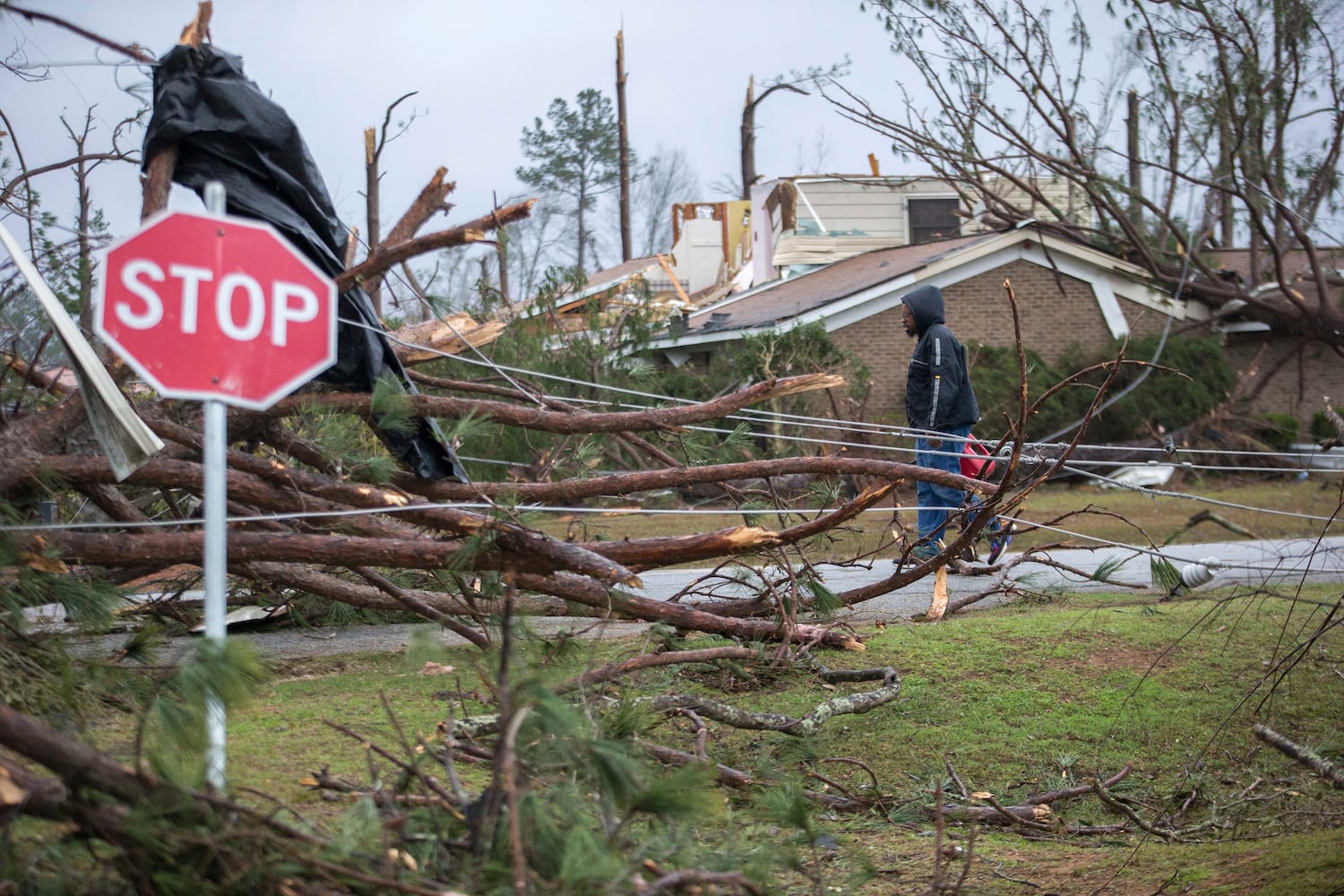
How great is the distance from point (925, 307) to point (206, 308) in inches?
257

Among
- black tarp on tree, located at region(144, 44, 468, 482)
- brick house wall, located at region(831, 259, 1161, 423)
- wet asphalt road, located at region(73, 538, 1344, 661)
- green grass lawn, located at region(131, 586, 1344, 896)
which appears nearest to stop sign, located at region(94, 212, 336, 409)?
green grass lawn, located at region(131, 586, 1344, 896)

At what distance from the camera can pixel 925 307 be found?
8.53 meters

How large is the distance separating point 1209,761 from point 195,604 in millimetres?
5071

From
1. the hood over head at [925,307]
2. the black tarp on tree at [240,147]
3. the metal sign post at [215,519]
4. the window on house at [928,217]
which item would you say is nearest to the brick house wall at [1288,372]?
the window on house at [928,217]

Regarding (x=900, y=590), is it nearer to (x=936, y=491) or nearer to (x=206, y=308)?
(x=936, y=491)

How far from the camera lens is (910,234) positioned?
23984 millimetres

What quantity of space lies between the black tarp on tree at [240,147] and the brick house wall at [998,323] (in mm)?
13803

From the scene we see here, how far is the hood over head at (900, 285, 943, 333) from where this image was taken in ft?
28.0

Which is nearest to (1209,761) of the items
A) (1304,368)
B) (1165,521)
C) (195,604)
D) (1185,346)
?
(195,604)

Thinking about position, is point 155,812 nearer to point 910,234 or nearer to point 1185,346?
point 1185,346

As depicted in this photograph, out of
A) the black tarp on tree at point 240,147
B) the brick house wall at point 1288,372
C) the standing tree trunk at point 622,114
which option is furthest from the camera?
the standing tree trunk at point 622,114

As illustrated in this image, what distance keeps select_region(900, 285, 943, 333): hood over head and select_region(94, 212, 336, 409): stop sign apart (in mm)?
6258

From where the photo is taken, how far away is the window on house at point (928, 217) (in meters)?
24.0

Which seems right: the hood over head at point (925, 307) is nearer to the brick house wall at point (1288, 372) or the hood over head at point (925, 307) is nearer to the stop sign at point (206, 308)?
the stop sign at point (206, 308)
